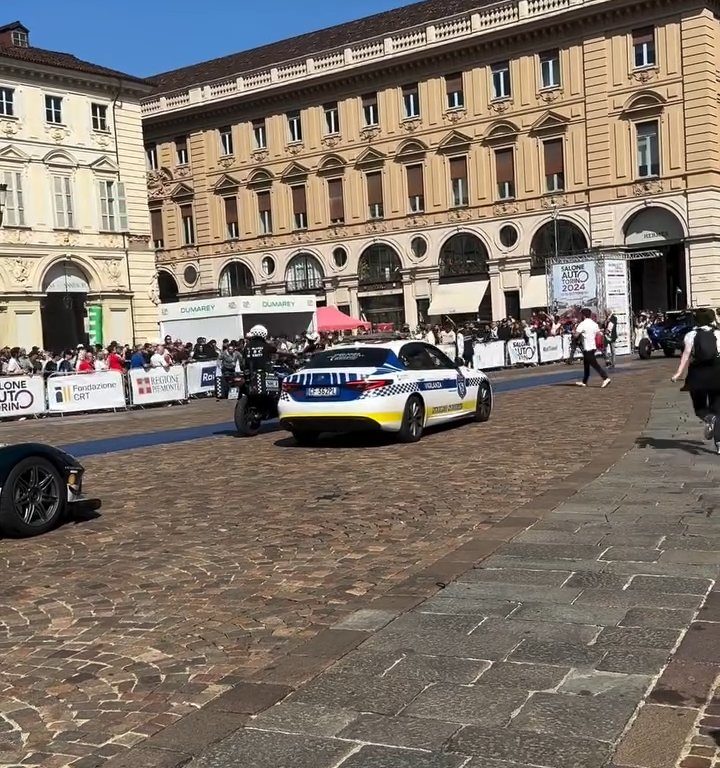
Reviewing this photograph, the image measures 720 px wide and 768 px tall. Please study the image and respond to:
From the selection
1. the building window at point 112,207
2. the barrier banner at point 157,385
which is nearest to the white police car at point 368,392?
the barrier banner at point 157,385

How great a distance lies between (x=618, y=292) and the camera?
36.6 metres

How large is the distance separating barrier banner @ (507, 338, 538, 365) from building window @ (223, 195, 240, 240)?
26.2 m

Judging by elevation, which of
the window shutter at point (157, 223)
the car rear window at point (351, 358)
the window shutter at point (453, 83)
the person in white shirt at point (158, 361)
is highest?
the window shutter at point (453, 83)

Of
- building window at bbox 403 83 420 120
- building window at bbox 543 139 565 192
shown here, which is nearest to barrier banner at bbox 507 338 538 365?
building window at bbox 543 139 565 192

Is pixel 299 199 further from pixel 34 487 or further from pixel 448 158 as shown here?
pixel 34 487

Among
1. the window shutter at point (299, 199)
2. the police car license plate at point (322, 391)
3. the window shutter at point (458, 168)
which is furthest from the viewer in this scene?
the window shutter at point (299, 199)

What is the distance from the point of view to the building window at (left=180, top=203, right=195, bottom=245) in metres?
60.4

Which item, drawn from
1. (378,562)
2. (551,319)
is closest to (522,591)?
(378,562)

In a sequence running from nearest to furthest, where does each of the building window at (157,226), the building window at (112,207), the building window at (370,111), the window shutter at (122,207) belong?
the building window at (112,207) → the window shutter at (122,207) → the building window at (370,111) → the building window at (157,226)

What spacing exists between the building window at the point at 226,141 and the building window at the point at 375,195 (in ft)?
30.3

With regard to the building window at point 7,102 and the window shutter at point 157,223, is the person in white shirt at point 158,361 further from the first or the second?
the window shutter at point 157,223

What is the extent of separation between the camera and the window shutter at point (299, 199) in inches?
2211

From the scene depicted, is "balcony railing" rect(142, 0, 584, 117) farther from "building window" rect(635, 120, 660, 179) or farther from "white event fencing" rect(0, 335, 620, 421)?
"white event fencing" rect(0, 335, 620, 421)

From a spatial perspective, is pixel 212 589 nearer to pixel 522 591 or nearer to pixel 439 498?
pixel 522 591
